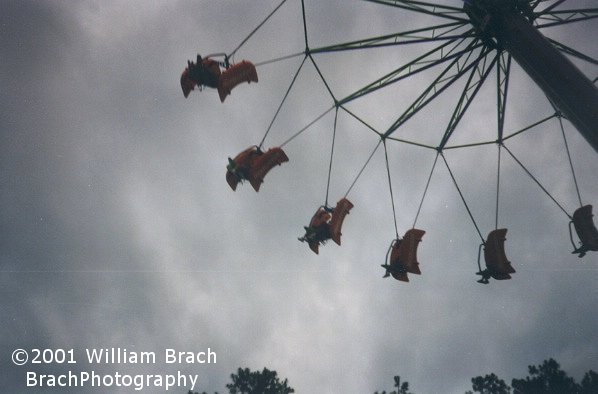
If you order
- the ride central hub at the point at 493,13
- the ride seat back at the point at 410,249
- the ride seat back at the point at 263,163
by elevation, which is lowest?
the ride seat back at the point at 410,249

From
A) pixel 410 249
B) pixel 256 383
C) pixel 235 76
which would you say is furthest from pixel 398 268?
pixel 256 383

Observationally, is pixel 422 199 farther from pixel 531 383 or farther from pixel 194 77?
pixel 531 383

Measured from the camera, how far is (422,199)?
11836mm

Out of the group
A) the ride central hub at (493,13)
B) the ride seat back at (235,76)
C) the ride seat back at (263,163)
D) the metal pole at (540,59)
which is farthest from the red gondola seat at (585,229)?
the ride seat back at (235,76)

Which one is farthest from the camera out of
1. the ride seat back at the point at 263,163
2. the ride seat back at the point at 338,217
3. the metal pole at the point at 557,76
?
the ride seat back at the point at 338,217

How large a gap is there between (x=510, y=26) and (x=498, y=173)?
421 cm

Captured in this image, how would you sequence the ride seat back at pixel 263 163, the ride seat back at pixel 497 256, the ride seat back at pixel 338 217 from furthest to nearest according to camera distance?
the ride seat back at pixel 338 217 → the ride seat back at pixel 263 163 → the ride seat back at pixel 497 256

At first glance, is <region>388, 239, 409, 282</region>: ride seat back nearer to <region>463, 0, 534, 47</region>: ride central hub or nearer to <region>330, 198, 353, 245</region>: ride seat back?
<region>330, 198, 353, 245</region>: ride seat back

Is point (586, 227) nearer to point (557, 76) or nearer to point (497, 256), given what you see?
point (497, 256)

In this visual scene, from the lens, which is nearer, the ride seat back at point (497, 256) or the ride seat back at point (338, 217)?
the ride seat back at point (497, 256)

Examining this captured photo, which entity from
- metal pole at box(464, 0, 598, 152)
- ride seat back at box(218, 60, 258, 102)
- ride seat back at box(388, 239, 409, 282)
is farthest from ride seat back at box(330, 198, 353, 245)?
metal pole at box(464, 0, 598, 152)

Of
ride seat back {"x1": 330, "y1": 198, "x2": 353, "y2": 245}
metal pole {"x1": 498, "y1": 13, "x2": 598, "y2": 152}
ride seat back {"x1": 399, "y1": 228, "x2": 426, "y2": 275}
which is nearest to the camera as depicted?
metal pole {"x1": 498, "y1": 13, "x2": 598, "y2": 152}

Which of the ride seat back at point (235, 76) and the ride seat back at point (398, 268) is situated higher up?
the ride seat back at point (235, 76)

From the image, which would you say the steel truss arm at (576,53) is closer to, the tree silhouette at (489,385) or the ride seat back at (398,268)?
the ride seat back at (398,268)
